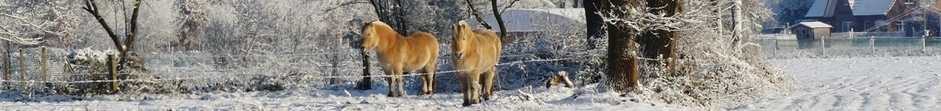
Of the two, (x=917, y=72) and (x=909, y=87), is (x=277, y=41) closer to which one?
(x=917, y=72)

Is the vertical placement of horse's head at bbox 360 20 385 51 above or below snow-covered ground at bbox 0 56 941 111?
above

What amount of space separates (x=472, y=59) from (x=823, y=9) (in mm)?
65486

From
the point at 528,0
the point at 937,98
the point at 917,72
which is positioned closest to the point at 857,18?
the point at 528,0

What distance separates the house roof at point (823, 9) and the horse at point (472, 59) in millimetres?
63428

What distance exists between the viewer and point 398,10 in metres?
37.8

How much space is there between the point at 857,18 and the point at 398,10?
130 ft

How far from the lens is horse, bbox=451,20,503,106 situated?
36.8ft

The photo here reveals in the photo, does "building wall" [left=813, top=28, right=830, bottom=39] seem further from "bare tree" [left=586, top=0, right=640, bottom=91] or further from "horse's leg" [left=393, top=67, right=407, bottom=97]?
"bare tree" [left=586, top=0, right=640, bottom=91]

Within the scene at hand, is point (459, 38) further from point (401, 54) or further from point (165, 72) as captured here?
point (165, 72)

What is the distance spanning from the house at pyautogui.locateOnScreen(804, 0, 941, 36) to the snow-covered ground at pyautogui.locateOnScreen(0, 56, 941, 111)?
4723cm

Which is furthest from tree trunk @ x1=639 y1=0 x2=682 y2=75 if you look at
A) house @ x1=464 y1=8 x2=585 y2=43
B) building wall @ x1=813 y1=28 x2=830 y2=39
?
building wall @ x1=813 y1=28 x2=830 y2=39

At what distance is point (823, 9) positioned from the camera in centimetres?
7369

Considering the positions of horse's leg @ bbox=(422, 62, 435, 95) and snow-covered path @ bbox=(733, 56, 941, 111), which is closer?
snow-covered path @ bbox=(733, 56, 941, 111)

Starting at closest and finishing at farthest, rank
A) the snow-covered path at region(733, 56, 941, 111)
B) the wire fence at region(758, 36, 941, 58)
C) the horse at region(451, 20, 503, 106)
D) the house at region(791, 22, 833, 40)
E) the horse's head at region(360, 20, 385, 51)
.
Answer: the horse at region(451, 20, 503, 106)
the snow-covered path at region(733, 56, 941, 111)
the horse's head at region(360, 20, 385, 51)
the wire fence at region(758, 36, 941, 58)
the house at region(791, 22, 833, 40)
